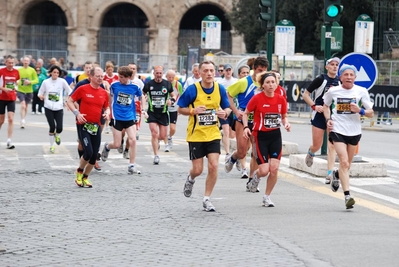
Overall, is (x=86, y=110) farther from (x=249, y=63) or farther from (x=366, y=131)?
(x=366, y=131)

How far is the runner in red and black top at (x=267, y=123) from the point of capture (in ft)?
36.4

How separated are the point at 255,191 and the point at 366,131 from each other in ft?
50.1

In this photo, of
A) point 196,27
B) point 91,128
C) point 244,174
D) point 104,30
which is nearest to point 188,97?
point 91,128

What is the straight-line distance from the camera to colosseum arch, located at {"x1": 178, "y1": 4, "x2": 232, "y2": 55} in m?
57.6

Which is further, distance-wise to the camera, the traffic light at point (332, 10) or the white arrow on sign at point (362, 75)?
the traffic light at point (332, 10)

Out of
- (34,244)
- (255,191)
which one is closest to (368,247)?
(34,244)

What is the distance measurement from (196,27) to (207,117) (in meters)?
51.3

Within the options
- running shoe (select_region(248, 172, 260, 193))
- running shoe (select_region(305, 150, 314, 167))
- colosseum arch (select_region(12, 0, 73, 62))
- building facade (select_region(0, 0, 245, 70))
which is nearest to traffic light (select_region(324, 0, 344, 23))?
running shoe (select_region(305, 150, 314, 167))

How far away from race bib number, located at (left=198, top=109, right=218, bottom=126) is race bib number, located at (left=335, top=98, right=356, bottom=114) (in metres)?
1.65

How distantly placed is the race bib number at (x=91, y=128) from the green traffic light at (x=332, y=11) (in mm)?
4489

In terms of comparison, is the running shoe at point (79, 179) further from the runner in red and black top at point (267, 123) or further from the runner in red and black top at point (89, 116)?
the runner in red and black top at point (267, 123)

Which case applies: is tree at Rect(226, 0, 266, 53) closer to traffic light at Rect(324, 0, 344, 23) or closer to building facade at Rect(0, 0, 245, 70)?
building facade at Rect(0, 0, 245, 70)

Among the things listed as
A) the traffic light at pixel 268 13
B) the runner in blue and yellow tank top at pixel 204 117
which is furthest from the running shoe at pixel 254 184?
the traffic light at pixel 268 13

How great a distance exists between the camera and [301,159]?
48.9ft
